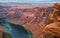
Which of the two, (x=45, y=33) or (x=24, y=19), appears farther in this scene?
(x=24, y=19)

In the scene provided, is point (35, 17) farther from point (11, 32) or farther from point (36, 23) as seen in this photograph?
point (11, 32)

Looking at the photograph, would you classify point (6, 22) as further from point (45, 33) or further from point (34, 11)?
point (45, 33)

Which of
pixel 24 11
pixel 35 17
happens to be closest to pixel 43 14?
pixel 35 17

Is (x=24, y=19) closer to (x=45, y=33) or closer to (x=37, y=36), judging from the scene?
(x=37, y=36)

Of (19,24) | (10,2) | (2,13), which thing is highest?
(10,2)

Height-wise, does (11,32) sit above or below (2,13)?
below

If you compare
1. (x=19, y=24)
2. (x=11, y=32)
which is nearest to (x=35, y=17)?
(x=19, y=24)

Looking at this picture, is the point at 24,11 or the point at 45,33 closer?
the point at 45,33

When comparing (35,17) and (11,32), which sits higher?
(35,17)

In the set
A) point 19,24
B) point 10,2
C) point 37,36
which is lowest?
point 37,36
